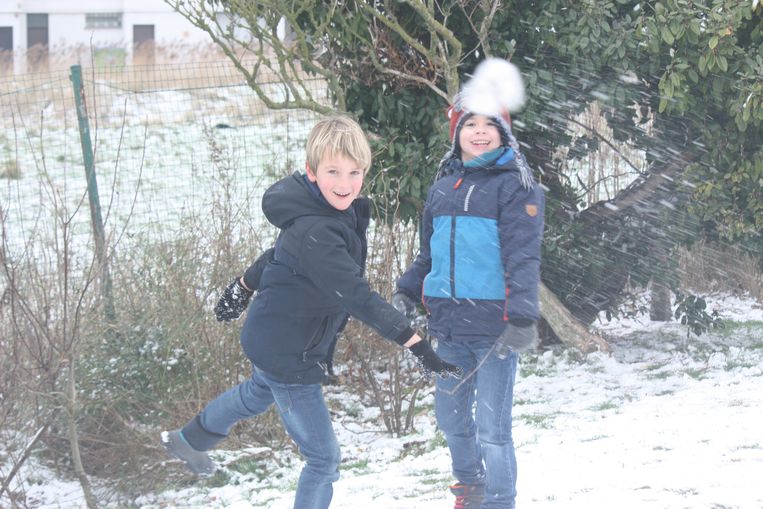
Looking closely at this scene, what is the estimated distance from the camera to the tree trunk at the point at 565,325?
652 cm

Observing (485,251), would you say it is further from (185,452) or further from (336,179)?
(185,452)

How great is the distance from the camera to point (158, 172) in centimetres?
1210

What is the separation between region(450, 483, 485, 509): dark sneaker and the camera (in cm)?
349

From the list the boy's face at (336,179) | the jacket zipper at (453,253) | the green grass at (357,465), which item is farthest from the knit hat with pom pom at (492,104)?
the green grass at (357,465)

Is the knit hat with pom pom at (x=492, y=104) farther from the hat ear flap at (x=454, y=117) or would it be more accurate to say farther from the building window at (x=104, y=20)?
the building window at (x=104, y=20)

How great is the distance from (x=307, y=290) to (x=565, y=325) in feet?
12.8

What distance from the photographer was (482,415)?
10.9 ft

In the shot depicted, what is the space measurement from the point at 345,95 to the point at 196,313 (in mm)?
1958

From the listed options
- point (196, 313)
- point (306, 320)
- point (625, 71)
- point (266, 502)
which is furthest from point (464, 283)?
point (625, 71)

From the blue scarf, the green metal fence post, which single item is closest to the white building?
the green metal fence post

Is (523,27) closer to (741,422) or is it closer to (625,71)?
(625,71)

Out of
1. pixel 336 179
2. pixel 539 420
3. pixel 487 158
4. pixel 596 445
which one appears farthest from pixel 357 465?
pixel 336 179

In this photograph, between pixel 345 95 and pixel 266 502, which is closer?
pixel 266 502

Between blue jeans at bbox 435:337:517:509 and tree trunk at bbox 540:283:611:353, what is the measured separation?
3134 mm
